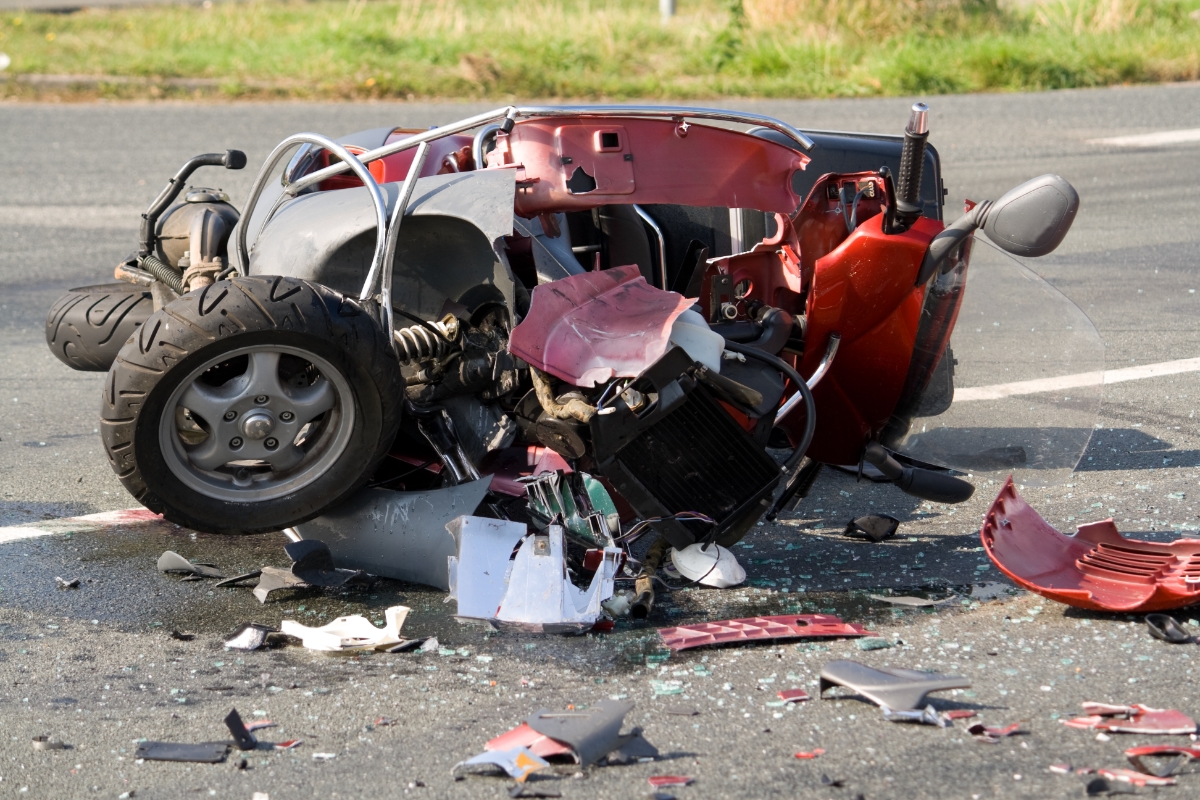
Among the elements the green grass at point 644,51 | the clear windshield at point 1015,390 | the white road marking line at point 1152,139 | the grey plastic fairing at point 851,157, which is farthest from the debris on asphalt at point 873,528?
the green grass at point 644,51

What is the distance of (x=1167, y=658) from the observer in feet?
11.4

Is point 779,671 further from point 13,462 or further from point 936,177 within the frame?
point 13,462

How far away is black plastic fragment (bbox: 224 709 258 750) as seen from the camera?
3.14m

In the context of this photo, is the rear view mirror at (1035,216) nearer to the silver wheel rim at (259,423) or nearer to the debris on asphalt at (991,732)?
the debris on asphalt at (991,732)

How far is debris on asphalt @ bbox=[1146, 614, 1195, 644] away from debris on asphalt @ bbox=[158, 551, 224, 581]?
9.63 feet

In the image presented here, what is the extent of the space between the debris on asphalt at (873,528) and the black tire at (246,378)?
1781 mm

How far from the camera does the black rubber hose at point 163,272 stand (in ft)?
16.9

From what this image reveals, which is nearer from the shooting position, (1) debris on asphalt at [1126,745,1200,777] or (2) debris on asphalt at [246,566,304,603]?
(1) debris on asphalt at [1126,745,1200,777]

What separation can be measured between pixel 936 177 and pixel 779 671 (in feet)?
9.61

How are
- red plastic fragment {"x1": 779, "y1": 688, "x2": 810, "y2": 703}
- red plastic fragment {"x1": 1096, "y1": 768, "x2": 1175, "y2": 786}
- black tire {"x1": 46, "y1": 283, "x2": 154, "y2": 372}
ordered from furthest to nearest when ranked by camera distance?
1. black tire {"x1": 46, "y1": 283, "x2": 154, "y2": 372}
2. red plastic fragment {"x1": 779, "y1": 688, "x2": 810, "y2": 703}
3. red plastic fragment {"x1": 1096, "y1": 768, "x2": 1175, "y2": 786}

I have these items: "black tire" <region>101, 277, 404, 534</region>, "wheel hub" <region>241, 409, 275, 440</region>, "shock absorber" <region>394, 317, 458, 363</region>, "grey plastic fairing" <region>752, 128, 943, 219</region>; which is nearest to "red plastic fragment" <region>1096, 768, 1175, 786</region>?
"black tire" <region>101, 277, 404, 534</region>

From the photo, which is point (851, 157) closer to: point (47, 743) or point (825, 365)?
point (825, 365)

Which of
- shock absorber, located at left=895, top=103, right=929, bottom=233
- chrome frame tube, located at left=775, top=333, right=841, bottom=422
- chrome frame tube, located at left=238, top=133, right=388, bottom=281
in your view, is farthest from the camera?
chrome frame tube, located at left=775, top=333, right=841, bottom=422

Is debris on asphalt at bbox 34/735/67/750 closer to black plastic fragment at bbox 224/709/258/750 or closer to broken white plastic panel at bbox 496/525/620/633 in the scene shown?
black plastic fragment at bbox 224/709/258/750
